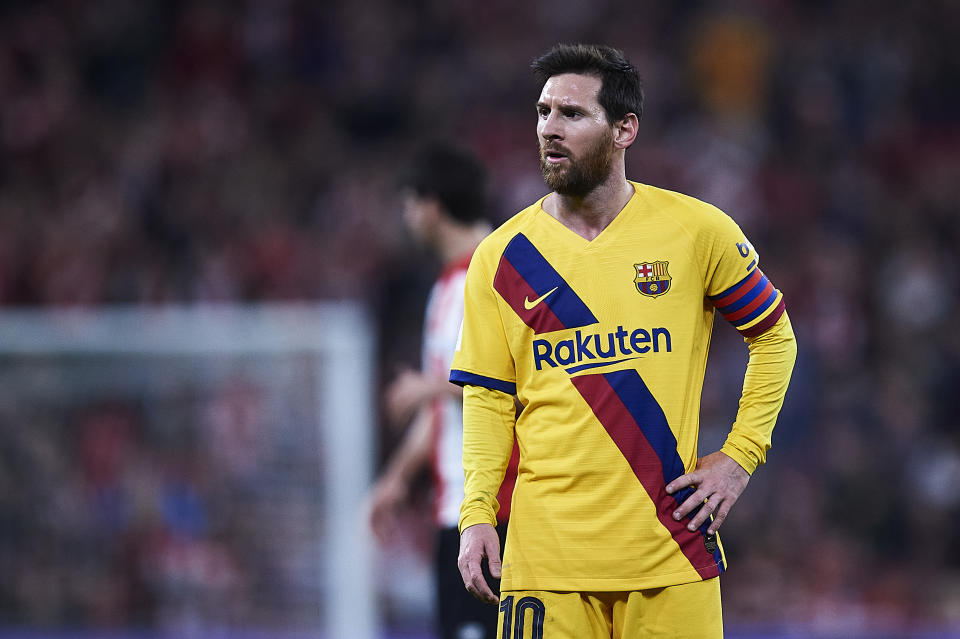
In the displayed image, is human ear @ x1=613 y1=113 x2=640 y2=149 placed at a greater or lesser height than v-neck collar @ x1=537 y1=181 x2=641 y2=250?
greater

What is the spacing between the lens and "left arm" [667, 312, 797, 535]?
10.6 ft

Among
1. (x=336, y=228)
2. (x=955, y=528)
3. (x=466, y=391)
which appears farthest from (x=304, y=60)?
(x=466, y=391)

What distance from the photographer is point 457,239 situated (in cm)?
490

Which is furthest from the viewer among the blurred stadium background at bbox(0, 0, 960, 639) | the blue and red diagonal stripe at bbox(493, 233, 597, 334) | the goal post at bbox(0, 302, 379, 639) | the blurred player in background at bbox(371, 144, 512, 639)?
the goal post at bbox(0, 302, 379, 639)

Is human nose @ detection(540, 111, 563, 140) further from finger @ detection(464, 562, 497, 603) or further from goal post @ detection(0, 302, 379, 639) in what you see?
goal post @ detection(0, 302, 379, 639)

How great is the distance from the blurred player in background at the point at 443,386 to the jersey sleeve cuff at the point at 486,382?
1120 mm

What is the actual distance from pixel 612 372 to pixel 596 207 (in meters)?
0.43

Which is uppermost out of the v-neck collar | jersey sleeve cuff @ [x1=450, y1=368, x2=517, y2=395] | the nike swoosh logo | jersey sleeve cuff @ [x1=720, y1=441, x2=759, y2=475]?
the v-neck collar

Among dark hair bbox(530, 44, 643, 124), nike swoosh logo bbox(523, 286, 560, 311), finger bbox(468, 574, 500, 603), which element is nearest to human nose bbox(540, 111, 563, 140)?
dark hair bbox(530, 44, 643, 124)

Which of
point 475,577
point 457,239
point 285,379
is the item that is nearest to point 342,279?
point 285,379

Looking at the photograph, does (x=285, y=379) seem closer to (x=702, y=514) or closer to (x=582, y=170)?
(x=582, y=170)

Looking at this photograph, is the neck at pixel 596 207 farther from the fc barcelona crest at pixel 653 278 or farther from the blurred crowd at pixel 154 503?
the blurred crowd at pixel 154 503

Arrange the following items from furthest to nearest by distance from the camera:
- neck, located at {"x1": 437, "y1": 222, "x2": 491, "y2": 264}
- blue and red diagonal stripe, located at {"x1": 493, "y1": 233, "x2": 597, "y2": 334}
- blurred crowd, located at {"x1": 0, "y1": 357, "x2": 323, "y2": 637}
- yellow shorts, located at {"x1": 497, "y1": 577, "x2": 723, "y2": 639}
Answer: blurred crowd, located at {"x1": 0, "y1": 357, "x2": 323, "y2": 637}, neck, located at {"x1": 437, "y1": 222, "x2": 491, "y2": 264}, blue and red diagonal stripe, located at {"x1": 493, "y1": 233, "x2": 597, "y2": 334}, yellow shorts, located at {"x1": 497, "y1": 577, "x2": 723, "y2": 639}

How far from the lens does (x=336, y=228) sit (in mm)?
11352
